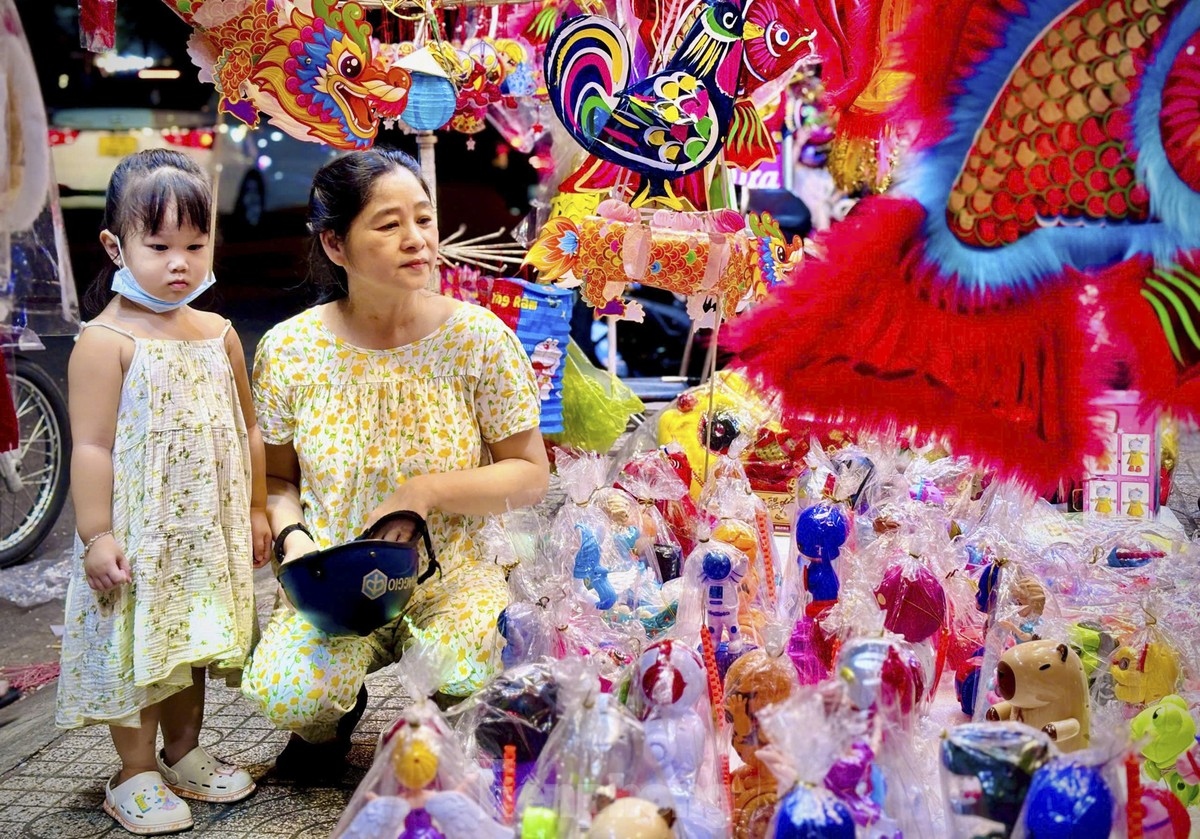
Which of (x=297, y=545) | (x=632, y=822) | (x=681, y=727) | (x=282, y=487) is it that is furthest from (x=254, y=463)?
(x=632, y=822)

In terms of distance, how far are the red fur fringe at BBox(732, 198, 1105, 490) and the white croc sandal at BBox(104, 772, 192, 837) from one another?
3.97 feet

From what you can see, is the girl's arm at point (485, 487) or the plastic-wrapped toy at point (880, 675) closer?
the plastic-wrapped toy at point (880, 675)

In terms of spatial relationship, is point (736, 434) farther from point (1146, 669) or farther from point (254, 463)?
point (1146, 669)

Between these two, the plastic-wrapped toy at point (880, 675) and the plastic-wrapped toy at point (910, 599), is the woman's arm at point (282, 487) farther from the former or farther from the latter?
the plastic-wrapped toy at point (880, 675)

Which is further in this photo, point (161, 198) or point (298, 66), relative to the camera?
point (298, 66)

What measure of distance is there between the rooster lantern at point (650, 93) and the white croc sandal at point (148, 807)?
1401mm

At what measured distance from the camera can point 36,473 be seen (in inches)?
150

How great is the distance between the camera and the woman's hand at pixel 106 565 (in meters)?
1.86

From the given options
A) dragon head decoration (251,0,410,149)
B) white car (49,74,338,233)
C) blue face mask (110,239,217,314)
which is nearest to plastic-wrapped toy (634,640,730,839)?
blue face mask (110,239,217,314)

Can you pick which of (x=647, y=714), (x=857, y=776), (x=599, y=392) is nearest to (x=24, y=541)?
(x=599, y=392)

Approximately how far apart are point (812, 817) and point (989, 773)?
0.18m

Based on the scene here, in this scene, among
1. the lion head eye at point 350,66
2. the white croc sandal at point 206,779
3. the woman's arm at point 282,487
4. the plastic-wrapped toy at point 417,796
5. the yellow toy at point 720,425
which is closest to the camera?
the plastic-wrapped toy at point 417,796

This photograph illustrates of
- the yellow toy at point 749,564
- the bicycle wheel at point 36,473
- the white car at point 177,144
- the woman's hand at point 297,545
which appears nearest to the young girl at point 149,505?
the woman's hand at point 297,545

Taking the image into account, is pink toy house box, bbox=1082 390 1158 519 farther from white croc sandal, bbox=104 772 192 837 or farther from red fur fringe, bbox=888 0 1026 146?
white croc sandal, bbox=104 772 192 837
